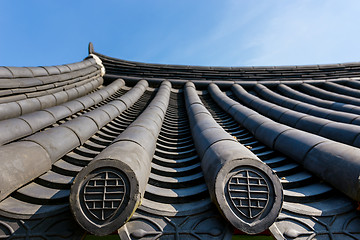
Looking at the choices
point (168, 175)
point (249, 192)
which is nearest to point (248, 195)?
point (249, 192)

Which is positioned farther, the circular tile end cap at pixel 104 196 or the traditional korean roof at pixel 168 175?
the traditional korean roof at pixel 168 175

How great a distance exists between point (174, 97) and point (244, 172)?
559 centimetres

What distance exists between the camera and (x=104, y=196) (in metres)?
1.95

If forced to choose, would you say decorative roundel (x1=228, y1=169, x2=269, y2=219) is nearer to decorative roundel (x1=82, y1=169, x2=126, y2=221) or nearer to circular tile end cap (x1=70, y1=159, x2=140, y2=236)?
circular tile end cap (x1=70, y1=159, x2=140, y2=236)

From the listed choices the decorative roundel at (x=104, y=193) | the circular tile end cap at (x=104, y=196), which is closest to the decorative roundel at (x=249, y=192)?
the circular tile end cap at (x=104, y=196)

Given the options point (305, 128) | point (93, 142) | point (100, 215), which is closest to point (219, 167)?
point (100, 215)

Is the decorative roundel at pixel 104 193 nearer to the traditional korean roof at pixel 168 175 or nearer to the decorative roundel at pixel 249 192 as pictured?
the traditional korean roof at pixel 168 175

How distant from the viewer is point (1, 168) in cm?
201

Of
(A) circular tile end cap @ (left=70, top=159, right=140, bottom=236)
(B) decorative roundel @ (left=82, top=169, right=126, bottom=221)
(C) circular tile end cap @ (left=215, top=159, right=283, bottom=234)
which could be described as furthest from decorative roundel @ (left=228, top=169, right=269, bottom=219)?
(B) decorative roundel @ (left=82, top=169, right=126, bottom=221)

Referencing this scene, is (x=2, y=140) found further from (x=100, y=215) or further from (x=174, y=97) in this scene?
(x=174, y=97)

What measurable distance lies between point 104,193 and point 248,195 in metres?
1.35

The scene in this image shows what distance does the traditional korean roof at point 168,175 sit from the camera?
1.98 m

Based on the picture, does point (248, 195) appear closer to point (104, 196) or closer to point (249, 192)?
point (249, 192)

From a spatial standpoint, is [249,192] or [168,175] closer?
[249,192]
